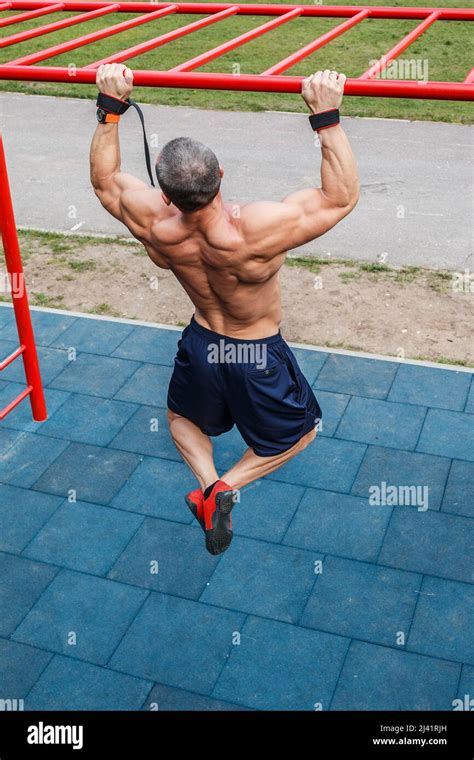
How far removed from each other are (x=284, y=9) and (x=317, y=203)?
209 centimetres

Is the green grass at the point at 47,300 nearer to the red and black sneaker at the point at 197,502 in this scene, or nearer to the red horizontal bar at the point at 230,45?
the red horizontal bar at the point at 230,45

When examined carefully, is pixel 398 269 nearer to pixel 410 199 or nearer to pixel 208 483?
pixel 410 199

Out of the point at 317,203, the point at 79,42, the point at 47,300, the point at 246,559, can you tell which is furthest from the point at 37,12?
the point at 47,300

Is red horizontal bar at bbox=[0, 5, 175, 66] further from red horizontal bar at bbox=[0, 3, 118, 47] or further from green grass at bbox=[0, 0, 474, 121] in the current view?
green grass at bbox=[0, 0, 474, 121]

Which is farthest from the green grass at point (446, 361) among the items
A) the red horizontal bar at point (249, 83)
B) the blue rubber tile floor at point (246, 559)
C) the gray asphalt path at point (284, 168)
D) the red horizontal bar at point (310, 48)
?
the red horizontal bar at point (249, 83)

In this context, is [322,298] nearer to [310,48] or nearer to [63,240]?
[63,240]

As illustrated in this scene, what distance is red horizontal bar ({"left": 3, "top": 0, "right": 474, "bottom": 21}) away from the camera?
4766mm

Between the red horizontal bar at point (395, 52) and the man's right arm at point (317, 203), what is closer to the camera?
the man's right arm at point (317, 203)

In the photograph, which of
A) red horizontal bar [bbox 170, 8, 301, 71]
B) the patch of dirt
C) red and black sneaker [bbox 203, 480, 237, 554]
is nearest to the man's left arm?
red horizontal bar [bbox 170, 8, 301, 71]

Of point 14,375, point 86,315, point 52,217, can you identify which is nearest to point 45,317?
point 86,315

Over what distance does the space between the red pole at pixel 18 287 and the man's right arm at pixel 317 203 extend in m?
2.22

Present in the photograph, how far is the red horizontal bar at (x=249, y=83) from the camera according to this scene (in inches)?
145

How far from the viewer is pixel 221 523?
398 cm
